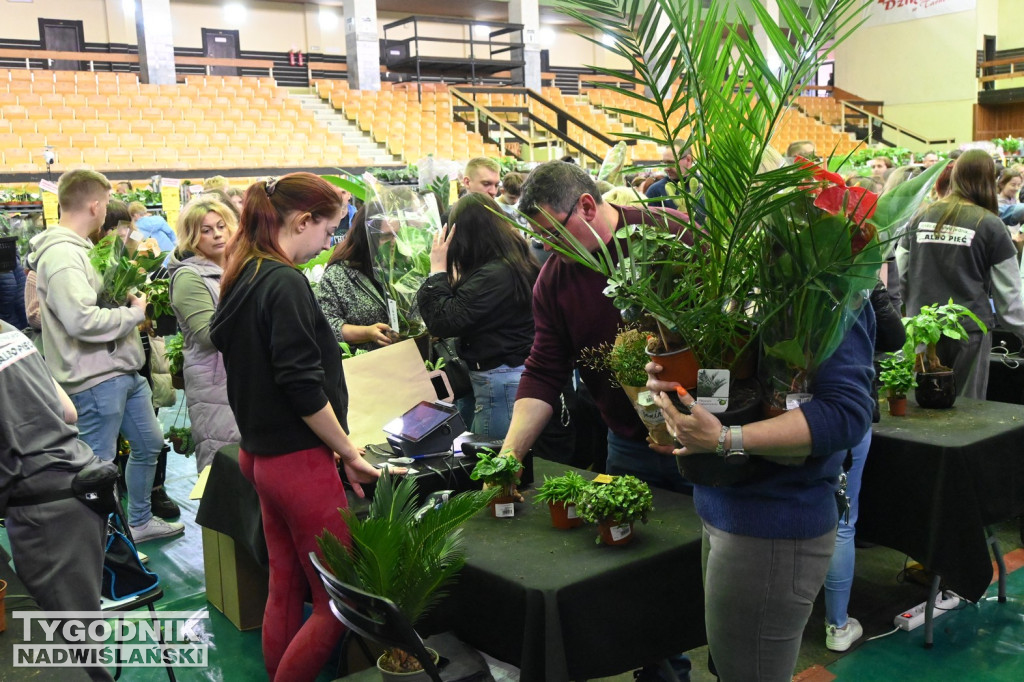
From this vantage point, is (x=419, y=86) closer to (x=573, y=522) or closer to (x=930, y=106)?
(x=930, y=106)

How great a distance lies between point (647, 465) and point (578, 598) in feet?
2.00

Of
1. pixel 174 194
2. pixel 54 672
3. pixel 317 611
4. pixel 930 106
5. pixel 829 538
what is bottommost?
pixel 317 611

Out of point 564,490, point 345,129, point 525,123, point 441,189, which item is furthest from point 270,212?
point 525,123

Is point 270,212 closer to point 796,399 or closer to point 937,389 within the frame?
point 796,399

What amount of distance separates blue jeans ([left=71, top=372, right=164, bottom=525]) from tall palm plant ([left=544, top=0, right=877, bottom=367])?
2600 mm

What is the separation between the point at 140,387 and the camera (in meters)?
3.66

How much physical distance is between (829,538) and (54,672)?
1338 mm

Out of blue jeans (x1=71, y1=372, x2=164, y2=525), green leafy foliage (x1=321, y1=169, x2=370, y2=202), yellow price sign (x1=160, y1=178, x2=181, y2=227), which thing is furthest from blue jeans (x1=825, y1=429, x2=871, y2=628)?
yellow price sign (x1=160, y1=178, x2=181, y2=227)

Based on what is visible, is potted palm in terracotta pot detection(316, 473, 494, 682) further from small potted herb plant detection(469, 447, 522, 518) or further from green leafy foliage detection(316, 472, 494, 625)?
small potted herb plant detection(469, 447, 522, 518)

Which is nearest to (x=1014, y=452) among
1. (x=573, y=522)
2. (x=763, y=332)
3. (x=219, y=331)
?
(x=573, y=522)

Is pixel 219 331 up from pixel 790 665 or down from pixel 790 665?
up

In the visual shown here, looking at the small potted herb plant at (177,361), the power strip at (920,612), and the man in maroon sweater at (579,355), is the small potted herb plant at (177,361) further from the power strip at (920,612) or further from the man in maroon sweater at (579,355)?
the power strip at (920,612)

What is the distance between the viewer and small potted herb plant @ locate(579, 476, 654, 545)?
6.12 ft

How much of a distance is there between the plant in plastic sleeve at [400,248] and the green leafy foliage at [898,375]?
1538 millimetres
